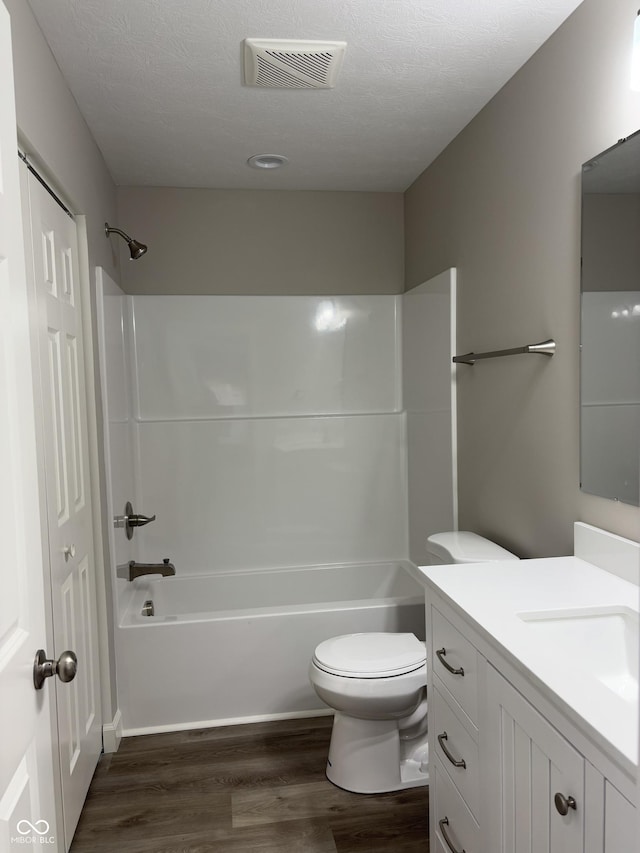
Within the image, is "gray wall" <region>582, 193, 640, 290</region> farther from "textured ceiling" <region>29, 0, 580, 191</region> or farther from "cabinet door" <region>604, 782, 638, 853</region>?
"cabinet door" <region>604, 782, 638, 853</region>

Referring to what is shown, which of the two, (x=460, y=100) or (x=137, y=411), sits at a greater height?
(x=460, y=100)

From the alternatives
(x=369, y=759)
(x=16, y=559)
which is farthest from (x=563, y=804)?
(x=369, y=759)

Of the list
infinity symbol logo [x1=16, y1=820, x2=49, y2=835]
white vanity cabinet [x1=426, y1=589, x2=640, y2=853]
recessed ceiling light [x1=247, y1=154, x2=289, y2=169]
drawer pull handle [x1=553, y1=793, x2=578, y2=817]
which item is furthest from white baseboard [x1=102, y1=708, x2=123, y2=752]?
recessed ceiling light [x1=247, y1=154, x2=289, y2=169]

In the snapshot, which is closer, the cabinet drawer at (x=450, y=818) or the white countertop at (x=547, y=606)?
the white countertop at (x=547, y=606)

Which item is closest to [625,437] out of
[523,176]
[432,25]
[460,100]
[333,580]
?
[523,176]

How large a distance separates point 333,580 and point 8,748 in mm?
2675

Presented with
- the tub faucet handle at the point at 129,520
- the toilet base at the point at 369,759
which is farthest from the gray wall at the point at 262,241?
the toilet base at the point at 369,759

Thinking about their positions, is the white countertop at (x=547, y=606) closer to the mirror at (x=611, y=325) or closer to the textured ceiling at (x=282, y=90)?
the mirror at (x=611, y=325)

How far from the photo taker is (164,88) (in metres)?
2.17

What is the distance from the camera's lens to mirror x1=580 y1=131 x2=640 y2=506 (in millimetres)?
1544

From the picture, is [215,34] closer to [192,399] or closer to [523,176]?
[523,176]

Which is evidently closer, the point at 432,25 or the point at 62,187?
the point at 432,25

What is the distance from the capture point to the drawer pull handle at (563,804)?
40.7 inches

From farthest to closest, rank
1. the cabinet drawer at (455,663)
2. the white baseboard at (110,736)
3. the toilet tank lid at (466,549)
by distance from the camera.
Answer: the white baseboard at (110,736) < the toilet tank lid at (466,549) < the cabinet drawer at (455,663)
